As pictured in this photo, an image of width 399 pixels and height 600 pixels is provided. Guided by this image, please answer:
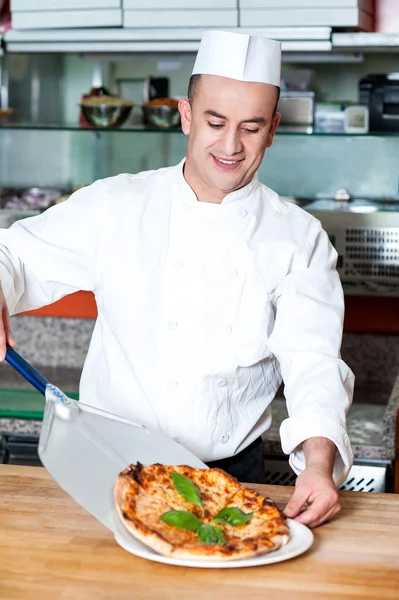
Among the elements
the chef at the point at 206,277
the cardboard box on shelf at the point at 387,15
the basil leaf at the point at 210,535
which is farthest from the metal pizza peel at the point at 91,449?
the cardboard box on shelf at the point at 387,15

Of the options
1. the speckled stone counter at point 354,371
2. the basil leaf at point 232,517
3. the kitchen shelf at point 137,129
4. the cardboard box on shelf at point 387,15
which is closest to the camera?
the basil leaf at point 232,517

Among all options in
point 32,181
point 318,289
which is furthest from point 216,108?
point 32,181

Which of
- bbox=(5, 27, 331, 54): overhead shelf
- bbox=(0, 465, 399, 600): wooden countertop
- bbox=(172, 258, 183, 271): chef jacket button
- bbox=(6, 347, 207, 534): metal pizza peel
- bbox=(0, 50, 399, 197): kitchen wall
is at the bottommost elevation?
bbox=(0, 465, 399, 600): wooden countertop

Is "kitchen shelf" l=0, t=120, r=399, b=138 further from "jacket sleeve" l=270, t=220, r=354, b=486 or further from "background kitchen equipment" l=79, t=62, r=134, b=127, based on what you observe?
"jacket sleeve" l=270, t=220, r=354, b=486

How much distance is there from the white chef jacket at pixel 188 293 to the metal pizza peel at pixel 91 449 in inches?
10.0

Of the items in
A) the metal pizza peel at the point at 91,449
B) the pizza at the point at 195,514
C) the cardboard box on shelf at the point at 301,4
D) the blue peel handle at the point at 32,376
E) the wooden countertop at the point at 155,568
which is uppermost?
the cardboard box on shelf at the point at 301,4

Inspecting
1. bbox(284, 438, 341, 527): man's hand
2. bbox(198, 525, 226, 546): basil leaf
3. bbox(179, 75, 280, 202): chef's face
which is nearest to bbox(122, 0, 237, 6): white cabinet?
bbox(179, 75, 280, 202): chef's face

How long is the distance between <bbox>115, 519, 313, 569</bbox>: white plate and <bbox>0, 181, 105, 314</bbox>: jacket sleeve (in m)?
0.73

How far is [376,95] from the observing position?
289cm

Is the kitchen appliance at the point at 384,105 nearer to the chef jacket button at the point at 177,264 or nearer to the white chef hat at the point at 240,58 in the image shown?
the white chef hat at the point at 240,58

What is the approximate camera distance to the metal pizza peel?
1.34 m

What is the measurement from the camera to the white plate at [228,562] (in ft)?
4.09

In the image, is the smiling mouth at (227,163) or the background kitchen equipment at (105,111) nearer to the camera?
the smiling mouth at (227,163)

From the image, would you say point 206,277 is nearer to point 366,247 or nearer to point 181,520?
point 181,520
